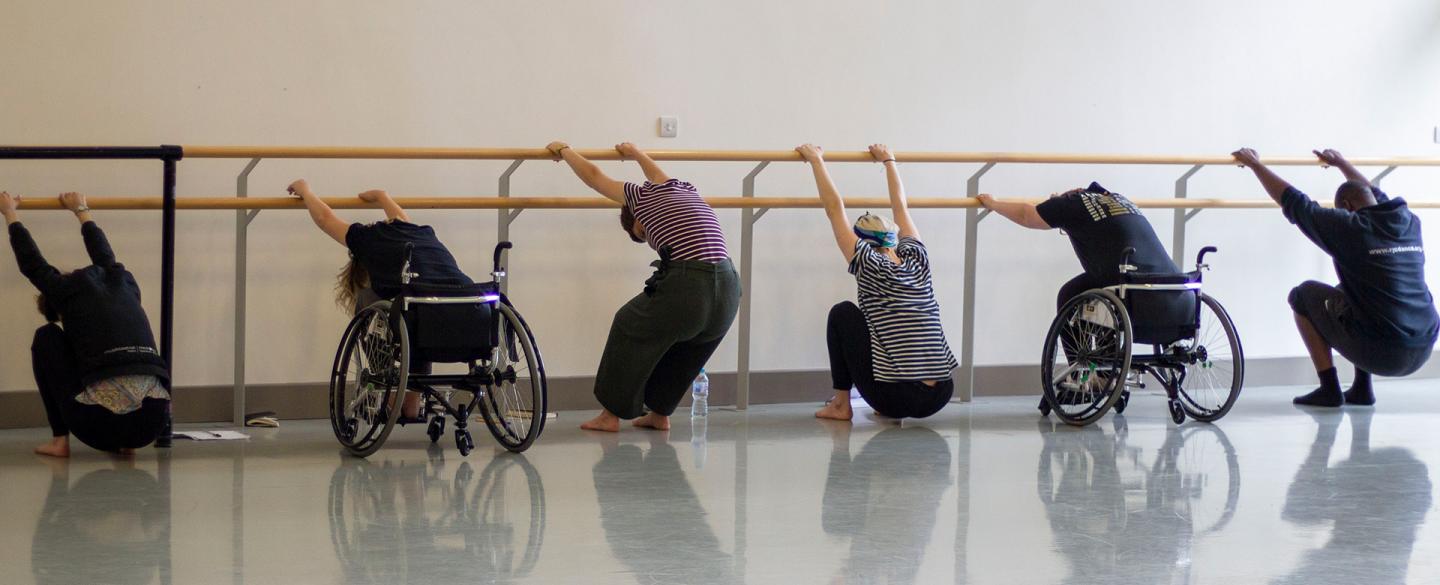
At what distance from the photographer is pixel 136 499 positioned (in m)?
3.39

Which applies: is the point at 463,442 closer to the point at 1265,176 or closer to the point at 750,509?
the point at 750,509

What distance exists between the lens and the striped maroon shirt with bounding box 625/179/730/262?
175 inches

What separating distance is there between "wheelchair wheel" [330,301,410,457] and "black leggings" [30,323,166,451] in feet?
1.57

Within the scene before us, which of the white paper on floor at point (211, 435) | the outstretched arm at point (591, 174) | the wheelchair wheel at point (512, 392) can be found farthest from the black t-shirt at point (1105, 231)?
the white paper on floor at point (211, 435)

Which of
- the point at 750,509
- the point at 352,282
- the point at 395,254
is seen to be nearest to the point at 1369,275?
the point at 750,509

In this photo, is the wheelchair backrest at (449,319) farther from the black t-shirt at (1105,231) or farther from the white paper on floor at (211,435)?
the black t-shirt at (1105,231)

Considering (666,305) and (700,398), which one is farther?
(700,398)

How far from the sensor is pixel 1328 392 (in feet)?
18.1

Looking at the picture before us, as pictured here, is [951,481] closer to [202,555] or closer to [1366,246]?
[202,555]

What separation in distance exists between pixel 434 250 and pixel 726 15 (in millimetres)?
1701

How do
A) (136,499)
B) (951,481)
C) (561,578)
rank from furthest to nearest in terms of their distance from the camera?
(951,481), (136,499), (561,578)

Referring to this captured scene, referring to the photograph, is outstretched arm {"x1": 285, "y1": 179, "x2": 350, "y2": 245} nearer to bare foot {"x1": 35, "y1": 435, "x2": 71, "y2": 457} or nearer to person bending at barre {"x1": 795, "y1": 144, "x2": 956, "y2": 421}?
bare foot {"x1": 35, "y1": 435, "x2": 71, "y2": 457}

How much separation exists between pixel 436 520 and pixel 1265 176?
3.46 m

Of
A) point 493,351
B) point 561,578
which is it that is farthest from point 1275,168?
point 561,578
